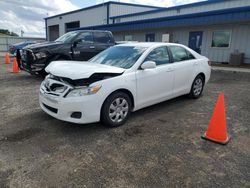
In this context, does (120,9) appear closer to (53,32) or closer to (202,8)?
(202,8)

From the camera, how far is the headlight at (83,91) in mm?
3438

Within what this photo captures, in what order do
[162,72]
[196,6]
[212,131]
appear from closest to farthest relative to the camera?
[212,131] < [162,72] < [196,6]

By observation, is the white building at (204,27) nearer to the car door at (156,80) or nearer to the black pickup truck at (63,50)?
the black pickup truck at (63,50)

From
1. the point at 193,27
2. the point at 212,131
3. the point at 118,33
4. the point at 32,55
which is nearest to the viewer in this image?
the point at 212,131

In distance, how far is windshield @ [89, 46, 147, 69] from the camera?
4.20 m

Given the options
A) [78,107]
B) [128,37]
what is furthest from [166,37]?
[78,107]

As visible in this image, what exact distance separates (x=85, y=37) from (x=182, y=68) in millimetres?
5330

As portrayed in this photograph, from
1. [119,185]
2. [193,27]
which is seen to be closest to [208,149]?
[119,185]

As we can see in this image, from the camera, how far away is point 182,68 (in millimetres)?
5059

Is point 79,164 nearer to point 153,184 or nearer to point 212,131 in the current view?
point 153,184

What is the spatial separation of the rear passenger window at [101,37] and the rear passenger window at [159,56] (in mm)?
5255

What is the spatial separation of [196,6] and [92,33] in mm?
11783

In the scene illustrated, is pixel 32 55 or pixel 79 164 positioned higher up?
pixel 32 55

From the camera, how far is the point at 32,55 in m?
7.57
